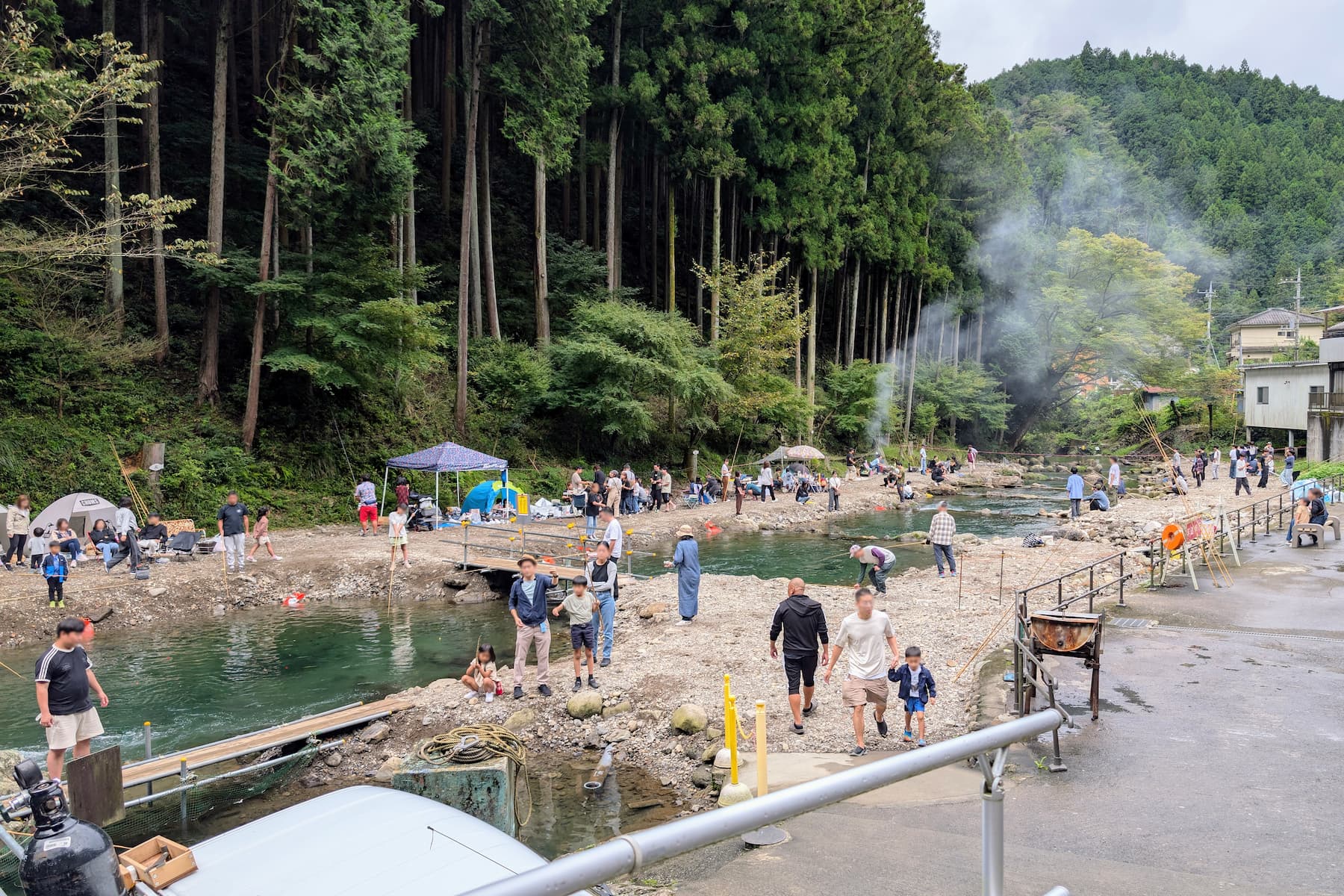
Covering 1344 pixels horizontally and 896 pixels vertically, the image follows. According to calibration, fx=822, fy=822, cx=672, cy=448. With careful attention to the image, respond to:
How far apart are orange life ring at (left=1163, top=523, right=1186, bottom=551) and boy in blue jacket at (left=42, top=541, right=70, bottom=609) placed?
19503mm

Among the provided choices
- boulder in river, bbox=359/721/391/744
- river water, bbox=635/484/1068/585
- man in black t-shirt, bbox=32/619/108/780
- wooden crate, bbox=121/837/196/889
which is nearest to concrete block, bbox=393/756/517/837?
wooden crate, bbox=121/837/196/889

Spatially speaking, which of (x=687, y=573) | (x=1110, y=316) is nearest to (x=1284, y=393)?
(x=1110, y=316)

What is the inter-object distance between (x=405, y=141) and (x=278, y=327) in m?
6.35

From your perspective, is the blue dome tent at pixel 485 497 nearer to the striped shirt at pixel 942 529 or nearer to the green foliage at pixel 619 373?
the green foliage at pixel 619 373

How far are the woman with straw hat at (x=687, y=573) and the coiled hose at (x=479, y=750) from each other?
539 centimetres

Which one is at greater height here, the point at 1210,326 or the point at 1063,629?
the point at 1210,326

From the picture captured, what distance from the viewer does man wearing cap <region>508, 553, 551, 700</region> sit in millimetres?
10617

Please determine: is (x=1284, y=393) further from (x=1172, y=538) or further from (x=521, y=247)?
(x=521, y=247)

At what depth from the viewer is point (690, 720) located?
944 cm

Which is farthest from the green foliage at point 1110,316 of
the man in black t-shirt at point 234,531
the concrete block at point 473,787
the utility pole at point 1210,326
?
the concrete block at point 473,787

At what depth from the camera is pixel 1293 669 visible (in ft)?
32.6

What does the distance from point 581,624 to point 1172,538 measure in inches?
432

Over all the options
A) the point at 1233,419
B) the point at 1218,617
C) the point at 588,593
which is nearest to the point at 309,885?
the point at 588,593

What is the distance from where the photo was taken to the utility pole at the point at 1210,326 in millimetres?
56306
